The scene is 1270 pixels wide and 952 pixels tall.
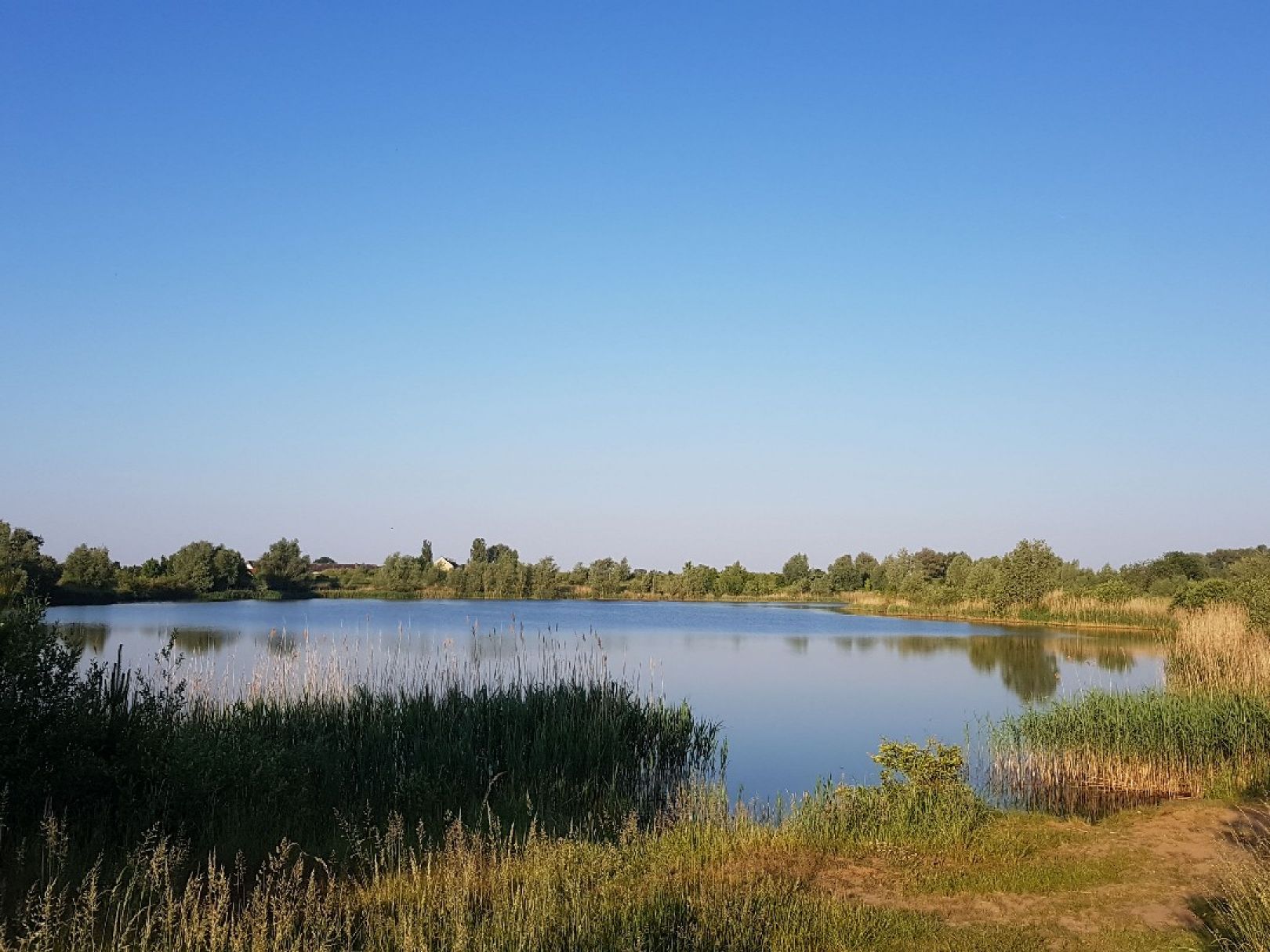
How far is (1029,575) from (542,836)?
51225 mm

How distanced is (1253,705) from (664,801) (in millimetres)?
9598

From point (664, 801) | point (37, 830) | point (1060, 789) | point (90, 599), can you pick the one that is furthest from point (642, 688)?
point (90, 599)

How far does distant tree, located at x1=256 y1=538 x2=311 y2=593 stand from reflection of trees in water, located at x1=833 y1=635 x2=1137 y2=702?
58062mm

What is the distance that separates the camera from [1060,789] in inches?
533

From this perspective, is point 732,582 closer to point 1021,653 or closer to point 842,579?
point 842,579

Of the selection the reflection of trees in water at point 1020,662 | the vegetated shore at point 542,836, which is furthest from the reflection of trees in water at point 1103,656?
the vegetated shore at point 542,836

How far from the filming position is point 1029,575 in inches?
2124

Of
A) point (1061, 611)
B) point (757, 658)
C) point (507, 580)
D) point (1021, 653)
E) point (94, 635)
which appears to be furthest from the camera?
point (507, 580)

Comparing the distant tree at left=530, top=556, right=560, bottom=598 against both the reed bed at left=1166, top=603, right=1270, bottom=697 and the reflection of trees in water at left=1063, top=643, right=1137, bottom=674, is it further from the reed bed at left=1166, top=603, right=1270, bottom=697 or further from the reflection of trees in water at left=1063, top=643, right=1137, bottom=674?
the reed bed at left=1166, top=603, right=1270, bottom=697

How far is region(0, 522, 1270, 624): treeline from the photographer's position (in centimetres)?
5362

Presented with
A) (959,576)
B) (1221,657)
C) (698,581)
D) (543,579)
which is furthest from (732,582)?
(1221,657)

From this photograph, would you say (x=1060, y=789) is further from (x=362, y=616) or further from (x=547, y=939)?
(x=362, y=616)

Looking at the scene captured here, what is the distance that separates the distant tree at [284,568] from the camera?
8288 cm

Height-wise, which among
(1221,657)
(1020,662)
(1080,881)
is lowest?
(1020,662)
